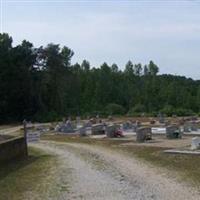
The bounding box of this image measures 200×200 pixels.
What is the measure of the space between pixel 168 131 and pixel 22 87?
1699 inches

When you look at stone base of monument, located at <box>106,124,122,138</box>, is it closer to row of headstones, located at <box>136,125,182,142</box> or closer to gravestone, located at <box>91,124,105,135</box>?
gravestone, located at <box>91,124,105,135</box>

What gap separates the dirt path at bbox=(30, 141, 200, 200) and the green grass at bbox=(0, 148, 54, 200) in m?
0.46

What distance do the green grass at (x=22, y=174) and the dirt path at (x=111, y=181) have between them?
0.46 meters

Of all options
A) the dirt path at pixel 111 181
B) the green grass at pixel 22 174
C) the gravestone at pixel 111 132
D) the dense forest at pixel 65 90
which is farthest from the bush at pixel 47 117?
the dirt path at pixel 111 181

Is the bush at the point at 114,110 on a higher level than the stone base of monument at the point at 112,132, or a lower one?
higher

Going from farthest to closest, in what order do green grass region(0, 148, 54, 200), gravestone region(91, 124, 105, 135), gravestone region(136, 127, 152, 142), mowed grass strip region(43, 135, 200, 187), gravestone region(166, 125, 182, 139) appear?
gravestone region(91, 124, 105, 135) < gravestone region(166, 125, 182, 139) < gravestone region(136, 127, 152, 142) < mowed grass strip region(43, 135, 200, 187) < green grass region(0, 148, 54, 200)

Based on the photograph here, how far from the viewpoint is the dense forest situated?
231 feet

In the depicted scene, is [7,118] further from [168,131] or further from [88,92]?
[168,131]

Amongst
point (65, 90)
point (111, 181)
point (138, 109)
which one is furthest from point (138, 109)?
point (111, 181)

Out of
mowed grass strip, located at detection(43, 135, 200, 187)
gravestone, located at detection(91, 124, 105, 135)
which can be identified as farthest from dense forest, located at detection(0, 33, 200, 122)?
mowed grass strip, located at detection(43, 135, 200, 187)

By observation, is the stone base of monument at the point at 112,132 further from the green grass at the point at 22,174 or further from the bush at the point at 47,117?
the bush at the point at 47,117

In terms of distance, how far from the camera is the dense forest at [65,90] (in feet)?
231

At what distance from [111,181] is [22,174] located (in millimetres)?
3648

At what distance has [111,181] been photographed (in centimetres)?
1420
